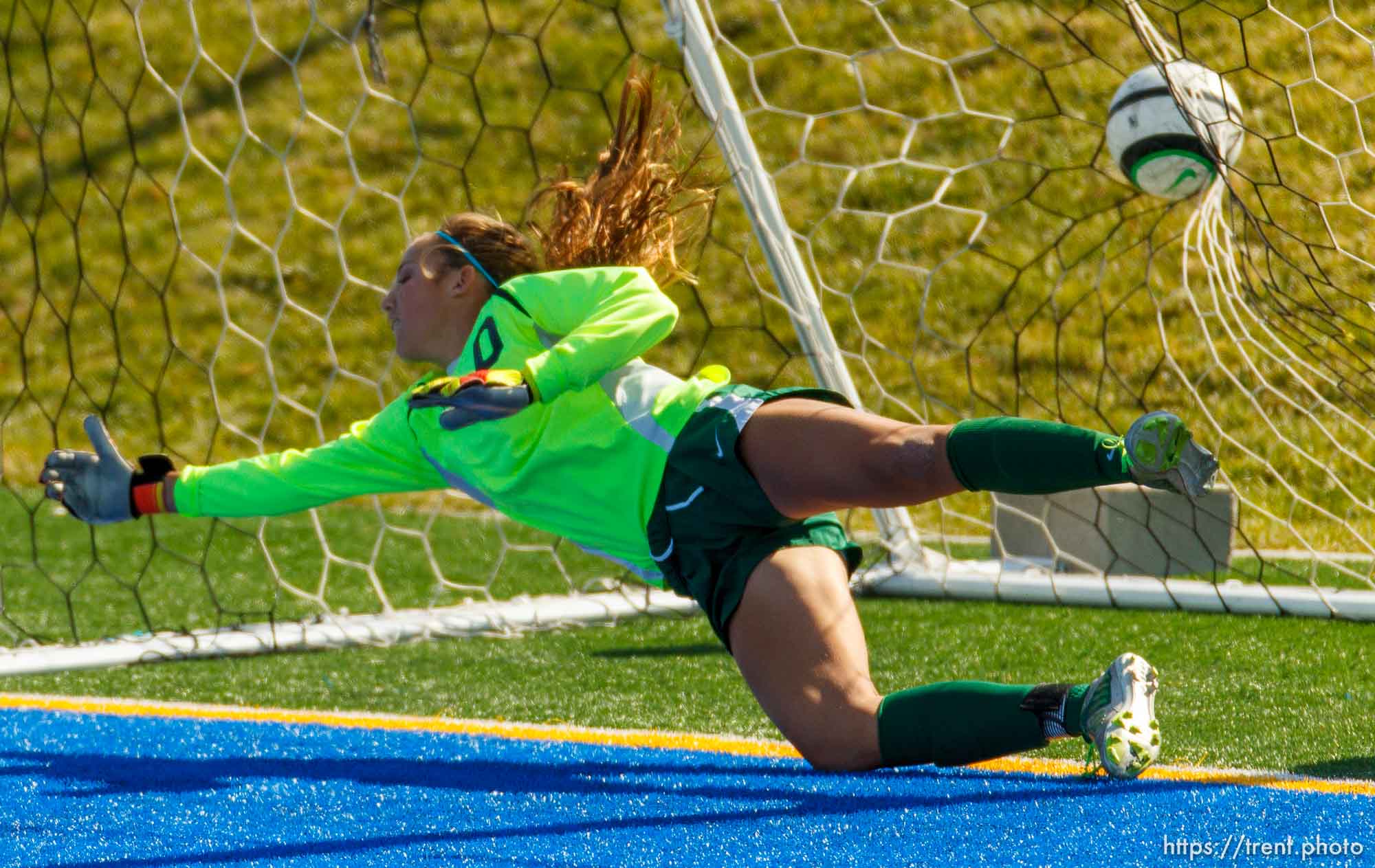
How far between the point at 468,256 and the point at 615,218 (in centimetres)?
31

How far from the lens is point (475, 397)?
2754 mm

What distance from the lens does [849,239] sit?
10422mm

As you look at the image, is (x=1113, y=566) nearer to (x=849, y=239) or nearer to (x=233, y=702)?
(x=233, y=702)

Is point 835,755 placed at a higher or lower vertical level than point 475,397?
lower

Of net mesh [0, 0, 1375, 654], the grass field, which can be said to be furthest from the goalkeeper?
net mesh [0, 0, 1375, 654]

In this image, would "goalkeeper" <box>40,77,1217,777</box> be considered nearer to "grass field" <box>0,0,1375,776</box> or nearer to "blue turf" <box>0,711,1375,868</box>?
"blue turf" <box>0,711,1375,868</box>

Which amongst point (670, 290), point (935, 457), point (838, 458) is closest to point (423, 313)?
point (838, 458)

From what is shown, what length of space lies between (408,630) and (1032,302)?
230 inches

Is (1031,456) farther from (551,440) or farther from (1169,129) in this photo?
(1169,129)

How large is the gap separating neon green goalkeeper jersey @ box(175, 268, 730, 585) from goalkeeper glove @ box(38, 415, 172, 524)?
0.24 ft

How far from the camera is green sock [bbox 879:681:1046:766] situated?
8.29 ft

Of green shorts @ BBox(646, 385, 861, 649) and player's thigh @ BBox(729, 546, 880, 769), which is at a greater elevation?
green shorts @ BBox(646, 385, 861, 649)

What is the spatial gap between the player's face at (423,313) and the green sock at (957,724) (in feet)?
3.98

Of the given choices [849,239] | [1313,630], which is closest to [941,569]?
[1313,630]
